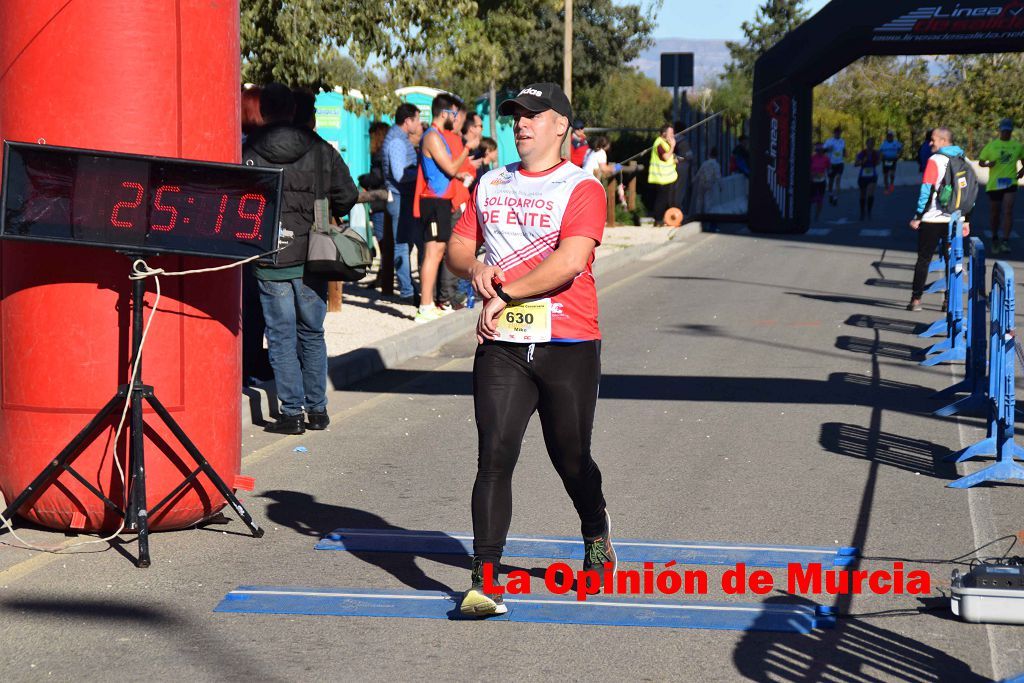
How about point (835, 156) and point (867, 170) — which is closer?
point (867, 170)

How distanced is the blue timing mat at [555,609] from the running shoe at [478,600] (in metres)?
0.06

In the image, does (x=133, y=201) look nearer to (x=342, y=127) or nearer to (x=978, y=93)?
(x=342, y=127)

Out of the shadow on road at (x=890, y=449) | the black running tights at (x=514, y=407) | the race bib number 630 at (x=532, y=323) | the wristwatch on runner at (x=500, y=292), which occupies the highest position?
the wristwatch on runner at (x=500, y=292)

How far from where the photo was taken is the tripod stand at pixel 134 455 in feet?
20.4

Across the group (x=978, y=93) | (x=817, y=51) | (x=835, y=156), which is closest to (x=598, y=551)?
(x=817, y=51)

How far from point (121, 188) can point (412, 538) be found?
6.57ft

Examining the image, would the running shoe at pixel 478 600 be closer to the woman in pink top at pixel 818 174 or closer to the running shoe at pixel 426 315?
the running shoe at pixel 426 315

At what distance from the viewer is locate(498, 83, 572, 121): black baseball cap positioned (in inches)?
208

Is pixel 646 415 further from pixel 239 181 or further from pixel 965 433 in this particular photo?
pixel 239 181

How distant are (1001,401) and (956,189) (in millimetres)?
7578

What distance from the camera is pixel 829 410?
10.0 metres

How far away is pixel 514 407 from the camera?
17.4 feet

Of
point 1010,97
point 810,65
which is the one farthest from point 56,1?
point 1010,97

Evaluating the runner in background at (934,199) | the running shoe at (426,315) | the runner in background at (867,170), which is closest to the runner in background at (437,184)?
the running shoe at (426,315)
